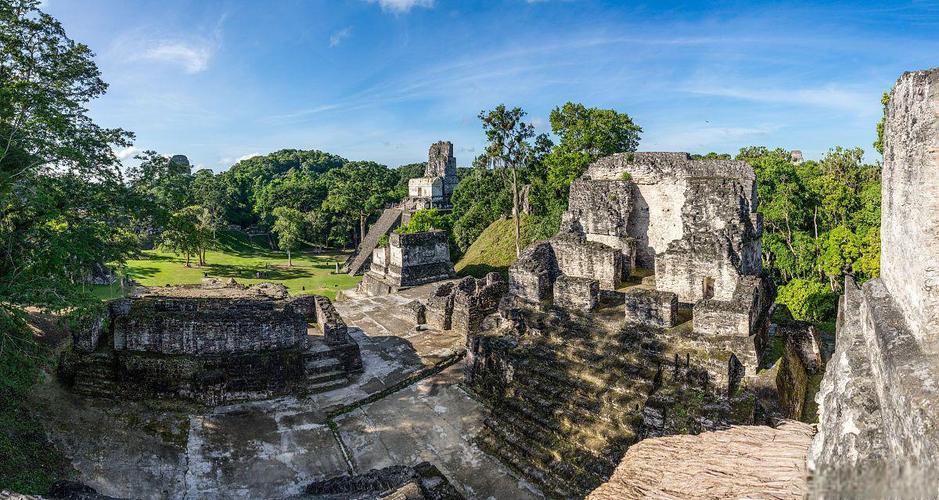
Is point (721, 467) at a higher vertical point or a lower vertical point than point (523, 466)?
higher

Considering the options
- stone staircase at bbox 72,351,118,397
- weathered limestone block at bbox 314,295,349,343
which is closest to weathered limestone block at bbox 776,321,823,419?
weathered limestone block at bbox 314,295,349,343

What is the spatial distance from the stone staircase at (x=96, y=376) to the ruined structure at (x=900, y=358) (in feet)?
43.1

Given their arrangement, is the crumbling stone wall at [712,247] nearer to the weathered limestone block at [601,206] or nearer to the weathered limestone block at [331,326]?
the weathered limestone block at [601,206]

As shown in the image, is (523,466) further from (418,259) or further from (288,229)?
(288,229)

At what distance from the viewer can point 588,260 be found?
12883mm

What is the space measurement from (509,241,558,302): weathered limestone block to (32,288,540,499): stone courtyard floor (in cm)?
266

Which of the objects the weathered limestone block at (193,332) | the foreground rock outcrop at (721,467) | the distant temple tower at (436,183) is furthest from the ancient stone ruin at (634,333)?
the distant temple tower at (436,183)

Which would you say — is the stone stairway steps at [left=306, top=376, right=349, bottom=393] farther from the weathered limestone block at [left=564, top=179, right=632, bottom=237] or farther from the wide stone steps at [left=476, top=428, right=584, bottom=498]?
the weathered limestone block at [left=564, top=179, right=632, bottom=237]

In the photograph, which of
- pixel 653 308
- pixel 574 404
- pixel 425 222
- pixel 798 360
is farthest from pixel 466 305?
pixel 425 222

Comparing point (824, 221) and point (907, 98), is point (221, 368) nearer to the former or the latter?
point (907, 98)

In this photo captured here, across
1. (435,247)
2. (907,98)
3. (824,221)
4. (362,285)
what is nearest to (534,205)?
(435,247)

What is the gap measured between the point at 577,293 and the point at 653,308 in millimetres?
1801

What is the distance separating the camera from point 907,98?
3.73 meters

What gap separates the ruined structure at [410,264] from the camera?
23.7 meters
